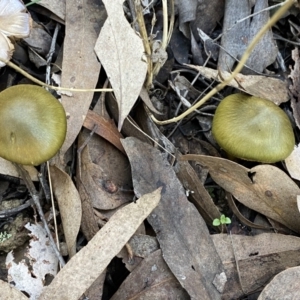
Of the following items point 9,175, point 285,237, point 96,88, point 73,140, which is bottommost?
point 285,237

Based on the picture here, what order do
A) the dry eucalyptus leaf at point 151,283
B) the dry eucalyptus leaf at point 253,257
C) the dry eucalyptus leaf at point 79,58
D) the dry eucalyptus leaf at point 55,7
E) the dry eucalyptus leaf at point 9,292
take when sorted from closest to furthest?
1. the dry eucalyptus leaf at point 9,292
2. the dry eucalyptus leaf at point 151,283
3. the dry eucalyptus leaf at point 253,257
4. the dry eucalyptus leaf at point 79,58
5. the dry eucalyptus leaf at point 55,7

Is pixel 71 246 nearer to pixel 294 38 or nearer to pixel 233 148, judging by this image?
pixel 233 148

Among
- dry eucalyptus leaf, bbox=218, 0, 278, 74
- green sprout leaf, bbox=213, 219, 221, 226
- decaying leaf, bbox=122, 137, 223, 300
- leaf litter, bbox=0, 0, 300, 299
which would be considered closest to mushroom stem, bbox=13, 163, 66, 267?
leaf litter, bbox=0, 0, 300, 299

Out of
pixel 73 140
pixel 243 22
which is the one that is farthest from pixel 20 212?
pixel 243 22

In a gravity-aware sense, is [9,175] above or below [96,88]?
below

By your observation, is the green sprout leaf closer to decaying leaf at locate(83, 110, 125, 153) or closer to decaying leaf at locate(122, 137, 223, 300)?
decaying leaf at locate(122, 137, 223, 300)

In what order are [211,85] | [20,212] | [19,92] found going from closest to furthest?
1. [19,92]
2. [20,212]
3. [211,85]

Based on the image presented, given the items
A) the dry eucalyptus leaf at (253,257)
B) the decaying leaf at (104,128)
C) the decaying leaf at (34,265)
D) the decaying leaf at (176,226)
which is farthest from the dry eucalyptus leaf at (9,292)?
the dry eucalyptus leaf at (253,257)

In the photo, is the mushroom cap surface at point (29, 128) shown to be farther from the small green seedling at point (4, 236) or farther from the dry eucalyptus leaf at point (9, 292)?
the dry eucalyptus leaf at point (9, 292)
